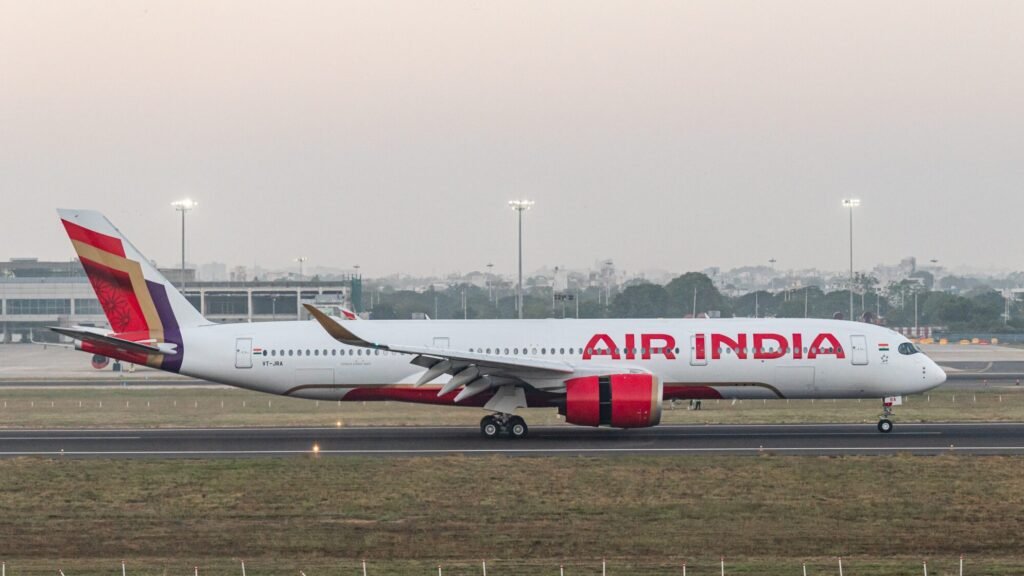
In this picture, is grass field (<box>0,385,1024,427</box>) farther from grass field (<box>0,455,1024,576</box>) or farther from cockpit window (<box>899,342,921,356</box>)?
grass field (<box>0,455,1024,576</box>)

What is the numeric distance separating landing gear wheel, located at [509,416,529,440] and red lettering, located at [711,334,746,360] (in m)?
6.46

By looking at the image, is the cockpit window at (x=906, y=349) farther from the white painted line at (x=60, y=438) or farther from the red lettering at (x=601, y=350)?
the white painted line at (x=60, y=438)

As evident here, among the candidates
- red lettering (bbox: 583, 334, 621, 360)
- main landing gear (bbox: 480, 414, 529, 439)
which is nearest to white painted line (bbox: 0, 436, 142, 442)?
main landing gear (bbox: 480, 414, 529, 439)

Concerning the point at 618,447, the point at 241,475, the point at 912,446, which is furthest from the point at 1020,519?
the point at 241,475

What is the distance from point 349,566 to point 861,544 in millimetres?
9744

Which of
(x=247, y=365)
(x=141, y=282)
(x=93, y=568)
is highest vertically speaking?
(x=141, y=282)

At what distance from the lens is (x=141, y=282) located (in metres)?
40.7

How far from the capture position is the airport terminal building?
126 m

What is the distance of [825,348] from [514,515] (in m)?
16.7

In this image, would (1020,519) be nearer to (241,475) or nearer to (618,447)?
(618,447)

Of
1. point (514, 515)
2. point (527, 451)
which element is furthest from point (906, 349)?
point (514, 515)

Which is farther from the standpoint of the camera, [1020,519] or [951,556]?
[1020,519]

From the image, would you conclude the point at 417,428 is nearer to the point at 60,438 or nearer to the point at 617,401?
the point at 617,401

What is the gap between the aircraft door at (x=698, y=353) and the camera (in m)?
38.5
